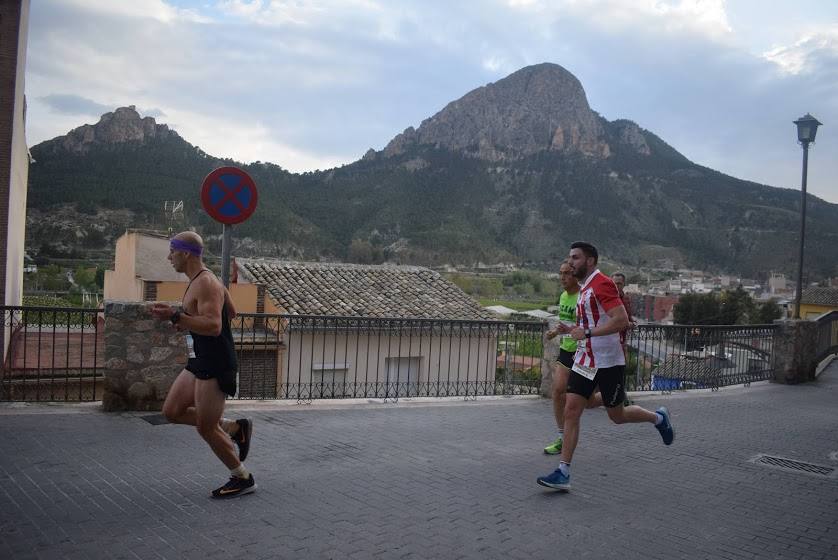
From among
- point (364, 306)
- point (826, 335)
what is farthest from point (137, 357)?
point (364, 306)

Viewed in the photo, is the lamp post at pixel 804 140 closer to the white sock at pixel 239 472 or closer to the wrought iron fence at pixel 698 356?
the wrought iron fence at pixel 698 356

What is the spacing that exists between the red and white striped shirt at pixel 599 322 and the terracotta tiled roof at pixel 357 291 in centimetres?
1577

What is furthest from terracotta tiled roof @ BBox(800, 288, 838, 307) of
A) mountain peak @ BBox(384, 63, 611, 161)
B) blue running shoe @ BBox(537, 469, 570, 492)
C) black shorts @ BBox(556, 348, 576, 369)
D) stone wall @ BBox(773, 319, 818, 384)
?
mountain peak @ BBox(384, 63, 611, 161)

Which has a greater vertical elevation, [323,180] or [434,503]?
[323,180]

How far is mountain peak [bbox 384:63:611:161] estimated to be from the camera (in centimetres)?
10850

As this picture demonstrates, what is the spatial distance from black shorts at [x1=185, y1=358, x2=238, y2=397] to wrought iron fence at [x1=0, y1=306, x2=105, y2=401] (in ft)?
10.5

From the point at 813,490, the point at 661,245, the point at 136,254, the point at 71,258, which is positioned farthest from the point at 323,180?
the point at 813,490

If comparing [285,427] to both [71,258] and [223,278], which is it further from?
[71,258]

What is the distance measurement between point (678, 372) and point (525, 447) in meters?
5.95

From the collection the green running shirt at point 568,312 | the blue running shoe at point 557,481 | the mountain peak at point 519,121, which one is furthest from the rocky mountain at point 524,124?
the blue running shoe at point 557,481

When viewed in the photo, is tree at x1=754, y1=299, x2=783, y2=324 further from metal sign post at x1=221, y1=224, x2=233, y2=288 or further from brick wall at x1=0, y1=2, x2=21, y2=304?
metal sign post at x1=221, y1=224, x2=233, y2=288

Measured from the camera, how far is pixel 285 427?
655cm

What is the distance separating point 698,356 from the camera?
11055mm

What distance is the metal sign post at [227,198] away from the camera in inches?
237
